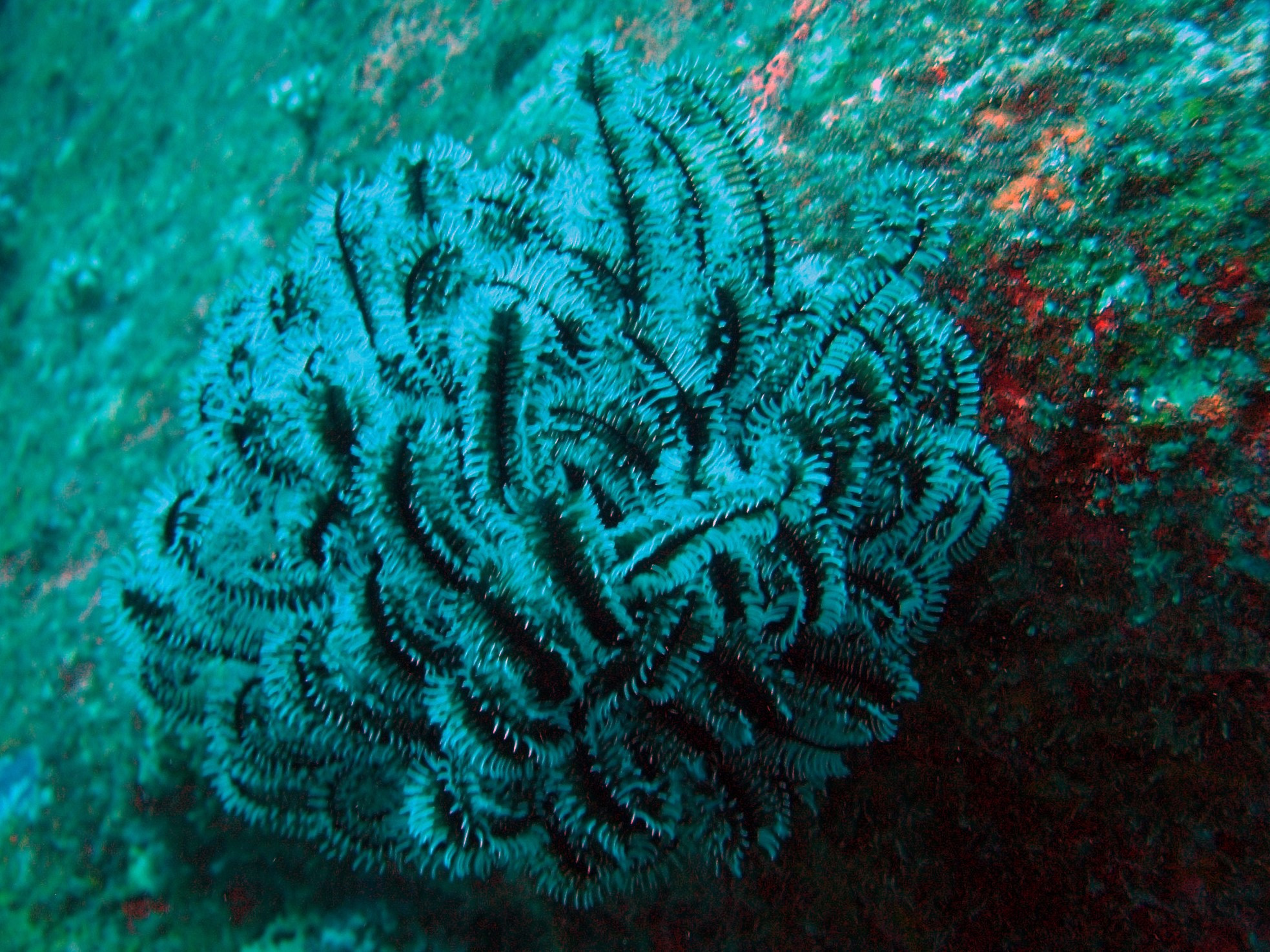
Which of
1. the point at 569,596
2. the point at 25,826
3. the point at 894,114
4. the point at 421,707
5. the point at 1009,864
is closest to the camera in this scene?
the point at 569,596

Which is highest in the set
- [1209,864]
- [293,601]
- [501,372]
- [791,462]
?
[501,372]

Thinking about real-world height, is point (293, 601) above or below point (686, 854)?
above

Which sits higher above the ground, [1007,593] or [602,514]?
[602,514]

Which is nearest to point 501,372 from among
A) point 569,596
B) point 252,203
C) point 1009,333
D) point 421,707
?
point 569,596

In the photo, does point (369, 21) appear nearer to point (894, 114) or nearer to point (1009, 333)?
point (894, 114)

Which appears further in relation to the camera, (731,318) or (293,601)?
(293,601)

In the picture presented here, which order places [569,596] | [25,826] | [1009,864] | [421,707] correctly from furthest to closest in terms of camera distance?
[25,826], [421,707], [1009,864], [569,596]

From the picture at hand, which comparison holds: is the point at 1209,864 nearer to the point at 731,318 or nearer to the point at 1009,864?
the point at 1009,864
